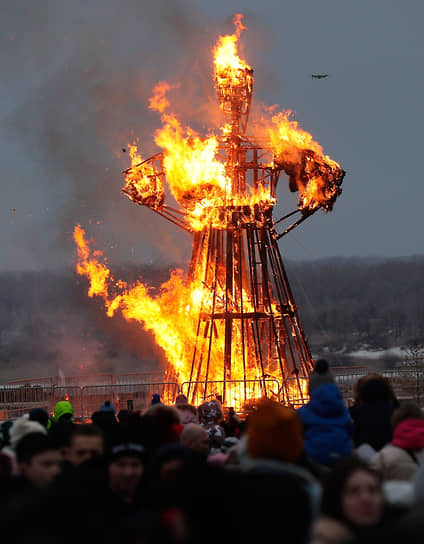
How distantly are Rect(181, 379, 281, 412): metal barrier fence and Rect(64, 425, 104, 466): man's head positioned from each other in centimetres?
1500

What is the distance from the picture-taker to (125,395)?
22859 millimetres

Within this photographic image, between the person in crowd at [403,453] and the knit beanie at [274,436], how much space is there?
1.67 meters

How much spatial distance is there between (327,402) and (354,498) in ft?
9.30

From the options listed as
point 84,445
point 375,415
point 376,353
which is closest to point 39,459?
point 84,445

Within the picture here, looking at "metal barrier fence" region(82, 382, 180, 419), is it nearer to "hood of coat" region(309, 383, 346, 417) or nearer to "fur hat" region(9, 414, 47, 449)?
"fur hat" region(9, 414, 47, 449)

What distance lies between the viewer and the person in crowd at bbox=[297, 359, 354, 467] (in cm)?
781

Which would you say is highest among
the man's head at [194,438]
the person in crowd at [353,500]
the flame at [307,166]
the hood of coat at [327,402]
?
the flame at [307,166]

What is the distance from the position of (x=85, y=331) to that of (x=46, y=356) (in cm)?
311

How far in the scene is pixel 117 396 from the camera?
22.0 meters

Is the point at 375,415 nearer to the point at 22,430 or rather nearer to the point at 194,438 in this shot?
A: the point at 194,438

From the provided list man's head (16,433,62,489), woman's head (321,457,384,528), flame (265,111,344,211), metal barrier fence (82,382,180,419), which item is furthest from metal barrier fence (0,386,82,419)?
woman's head (321,457,384,528)

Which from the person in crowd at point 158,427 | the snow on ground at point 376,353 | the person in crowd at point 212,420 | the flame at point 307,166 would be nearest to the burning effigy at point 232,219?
the flame at point 307,166

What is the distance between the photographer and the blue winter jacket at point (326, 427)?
781 cm

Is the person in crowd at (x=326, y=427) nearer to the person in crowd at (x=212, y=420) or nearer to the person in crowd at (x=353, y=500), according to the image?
the person in crowd at (x=353, y=500)
